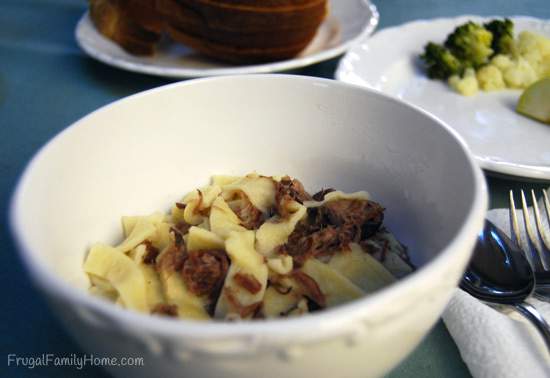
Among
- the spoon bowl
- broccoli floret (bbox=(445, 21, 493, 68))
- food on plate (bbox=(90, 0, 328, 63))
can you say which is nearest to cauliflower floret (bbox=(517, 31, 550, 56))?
broccoli floret (bbox=(445, 21, 493, 68))

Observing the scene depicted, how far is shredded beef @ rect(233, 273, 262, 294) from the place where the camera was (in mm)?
723

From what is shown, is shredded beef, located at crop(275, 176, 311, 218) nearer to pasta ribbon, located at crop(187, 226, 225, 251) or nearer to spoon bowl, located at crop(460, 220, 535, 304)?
pasta ribbon, located at crop(187, 226, 225, 251)

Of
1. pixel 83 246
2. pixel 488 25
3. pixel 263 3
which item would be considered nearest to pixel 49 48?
pixel 263 3

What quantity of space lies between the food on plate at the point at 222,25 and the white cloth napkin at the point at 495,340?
1.19 m

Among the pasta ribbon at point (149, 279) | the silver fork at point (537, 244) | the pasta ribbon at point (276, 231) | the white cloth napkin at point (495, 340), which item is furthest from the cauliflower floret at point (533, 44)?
the pasta ribbon at point (149, 279)

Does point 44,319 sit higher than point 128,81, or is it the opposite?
point 44,319

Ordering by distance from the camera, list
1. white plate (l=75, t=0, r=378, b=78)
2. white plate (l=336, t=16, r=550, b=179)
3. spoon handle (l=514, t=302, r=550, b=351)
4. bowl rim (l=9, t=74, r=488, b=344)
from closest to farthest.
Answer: bowl rim (l=9, t=74, r=488, b=344), spoon handle (l=514, t=302, r=550, b=351), white plate (l=336, t=16, r=550, b=179), white plate (l=75, t=0, r=378, b=78)

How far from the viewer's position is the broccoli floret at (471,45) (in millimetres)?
1854

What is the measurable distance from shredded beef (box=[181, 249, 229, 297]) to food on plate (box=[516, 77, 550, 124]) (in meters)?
1.19

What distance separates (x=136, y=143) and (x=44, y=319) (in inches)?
13.5

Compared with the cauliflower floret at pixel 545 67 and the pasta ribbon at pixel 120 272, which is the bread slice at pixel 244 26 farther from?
the pasta ribbon at pixel 120 272

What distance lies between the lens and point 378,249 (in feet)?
2.74

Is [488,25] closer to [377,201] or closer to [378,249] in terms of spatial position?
[377,201]

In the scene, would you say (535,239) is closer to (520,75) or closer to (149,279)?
(149,279)
